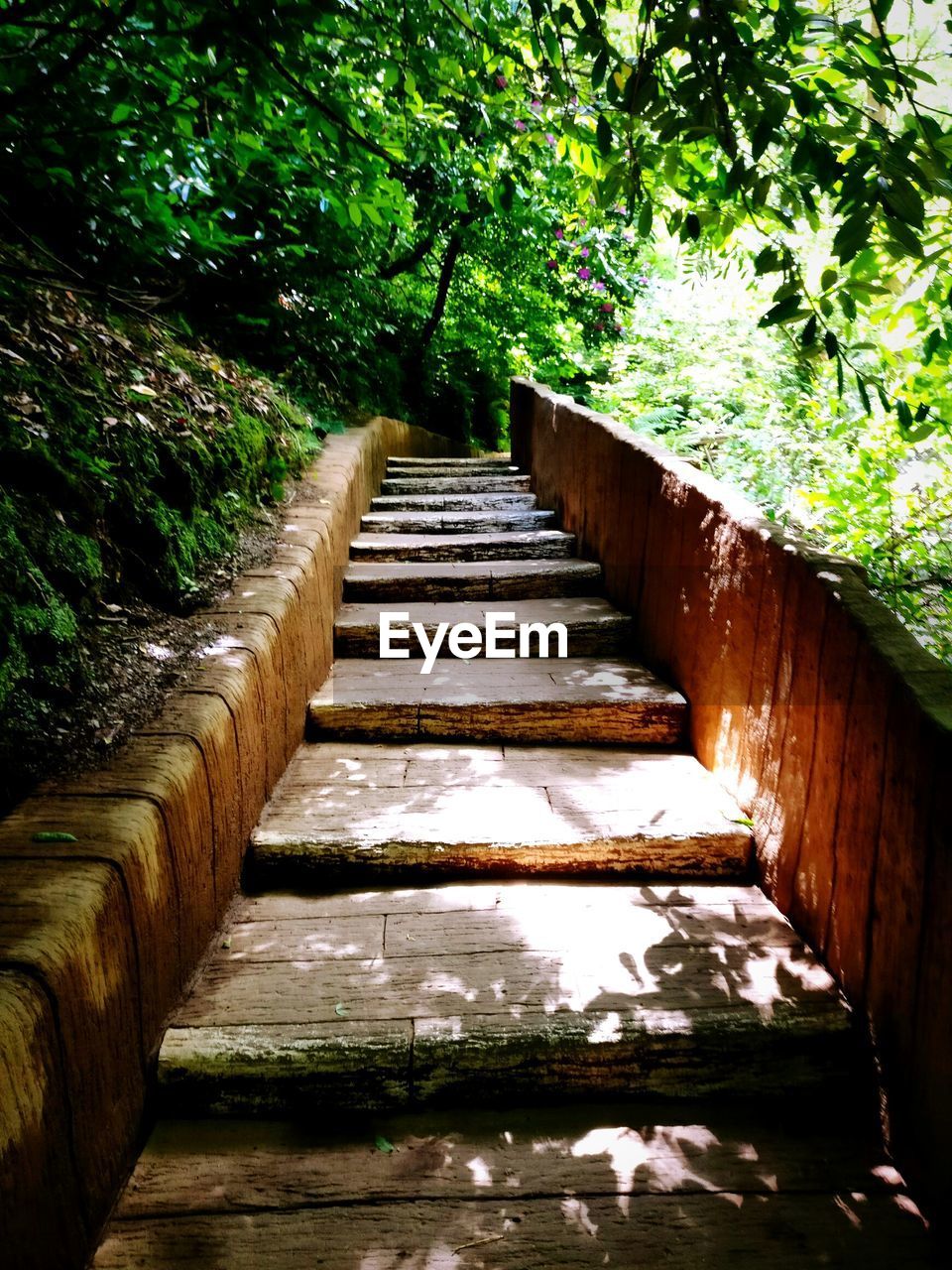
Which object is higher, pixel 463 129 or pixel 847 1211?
pixel 463 129

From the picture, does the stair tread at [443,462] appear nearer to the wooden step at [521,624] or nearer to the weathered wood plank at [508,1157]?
the wooden step at [521,624]

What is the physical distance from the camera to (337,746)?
276 centimetres

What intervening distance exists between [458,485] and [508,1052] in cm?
490

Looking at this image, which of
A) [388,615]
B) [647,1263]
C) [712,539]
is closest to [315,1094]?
[647,1263]

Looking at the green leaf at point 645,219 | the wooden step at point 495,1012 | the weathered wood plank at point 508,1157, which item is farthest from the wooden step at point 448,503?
the weathered wood plank at point 508,1157

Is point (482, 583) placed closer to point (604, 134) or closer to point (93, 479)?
point (93, 479)

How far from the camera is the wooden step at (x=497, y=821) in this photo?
2.12 metres

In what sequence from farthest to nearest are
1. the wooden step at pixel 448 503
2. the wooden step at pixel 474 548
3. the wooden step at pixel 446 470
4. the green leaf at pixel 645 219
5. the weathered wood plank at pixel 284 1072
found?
the wooden step at pixel 446 470 < the wooden step at pixel 448 503 < the wooden step at pixel 474 548 < the green leaf at pixel 645 219 < the weathered wood plank at pixel 284 1072

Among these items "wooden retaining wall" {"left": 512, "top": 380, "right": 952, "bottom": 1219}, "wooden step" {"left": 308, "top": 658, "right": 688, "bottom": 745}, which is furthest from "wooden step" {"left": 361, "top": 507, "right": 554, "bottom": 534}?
"wooden step" {"left": 308, "top": 658, "right": 688, "bottom": 745}

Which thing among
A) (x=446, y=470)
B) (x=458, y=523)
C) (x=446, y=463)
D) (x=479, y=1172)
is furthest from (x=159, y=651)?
(x=446, y=463)

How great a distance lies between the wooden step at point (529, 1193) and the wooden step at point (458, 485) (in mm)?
4919

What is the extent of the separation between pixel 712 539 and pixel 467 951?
156cm

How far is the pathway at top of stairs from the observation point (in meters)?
1.33

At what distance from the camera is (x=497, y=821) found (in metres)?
2.24
